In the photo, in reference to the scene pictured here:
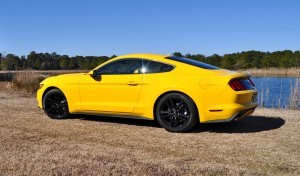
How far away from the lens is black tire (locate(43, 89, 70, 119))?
7.85 metres

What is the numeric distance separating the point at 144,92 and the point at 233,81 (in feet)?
5.07

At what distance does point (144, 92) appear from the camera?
22.2 ft

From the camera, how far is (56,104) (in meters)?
7.95

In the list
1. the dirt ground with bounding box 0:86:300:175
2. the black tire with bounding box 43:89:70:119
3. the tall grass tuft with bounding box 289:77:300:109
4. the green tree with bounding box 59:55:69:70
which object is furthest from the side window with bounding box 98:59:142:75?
the green tree with bounding box 59:55:69:70

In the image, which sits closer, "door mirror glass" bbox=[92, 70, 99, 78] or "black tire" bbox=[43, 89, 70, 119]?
"door mirror glass" bbox=[92, 70, 99, 78]

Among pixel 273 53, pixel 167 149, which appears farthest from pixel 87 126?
pixel 273 53

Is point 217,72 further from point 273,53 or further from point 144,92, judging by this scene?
point 273,53

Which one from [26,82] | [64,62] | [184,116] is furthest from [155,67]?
[64,62]

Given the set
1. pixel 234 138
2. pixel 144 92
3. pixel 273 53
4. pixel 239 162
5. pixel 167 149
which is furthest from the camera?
pixel 273 53

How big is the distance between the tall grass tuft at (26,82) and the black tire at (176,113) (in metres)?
9.26

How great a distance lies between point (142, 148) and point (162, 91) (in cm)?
143

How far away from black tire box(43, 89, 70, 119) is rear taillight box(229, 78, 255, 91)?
3434 millimetres

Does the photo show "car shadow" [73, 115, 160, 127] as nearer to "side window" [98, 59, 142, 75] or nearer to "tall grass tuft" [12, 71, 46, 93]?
"side window" [98, 59, 142, 75]

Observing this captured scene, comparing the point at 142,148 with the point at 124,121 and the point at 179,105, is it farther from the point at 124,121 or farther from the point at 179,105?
the point at 124,121
